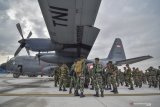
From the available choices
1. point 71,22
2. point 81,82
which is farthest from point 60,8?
point 81,82

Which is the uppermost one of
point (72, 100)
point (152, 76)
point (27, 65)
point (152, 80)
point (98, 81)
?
point (27, 65)

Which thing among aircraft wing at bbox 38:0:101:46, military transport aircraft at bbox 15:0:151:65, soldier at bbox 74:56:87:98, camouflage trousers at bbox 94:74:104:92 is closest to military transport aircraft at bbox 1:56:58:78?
military transport aircraft at bbox 15:0:151:65

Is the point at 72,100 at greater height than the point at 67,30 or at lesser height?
lesser

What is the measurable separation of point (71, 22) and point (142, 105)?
6.89 meters

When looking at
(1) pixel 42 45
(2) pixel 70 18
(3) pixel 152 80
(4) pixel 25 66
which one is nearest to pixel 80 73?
(2) pixel 70 18

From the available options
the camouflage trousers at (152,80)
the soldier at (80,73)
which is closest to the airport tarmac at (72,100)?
the soldier at (80,73)

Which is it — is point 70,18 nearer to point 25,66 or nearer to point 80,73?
point 80,73

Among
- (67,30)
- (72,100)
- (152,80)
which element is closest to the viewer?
(72,100)

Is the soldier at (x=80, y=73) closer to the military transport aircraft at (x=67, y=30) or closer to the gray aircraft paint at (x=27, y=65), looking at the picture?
the military transport aircraft at (x=67, y=30)

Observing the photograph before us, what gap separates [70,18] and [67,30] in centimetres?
148

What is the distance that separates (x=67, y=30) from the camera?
13500mm

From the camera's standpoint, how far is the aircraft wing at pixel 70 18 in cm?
A: 1068

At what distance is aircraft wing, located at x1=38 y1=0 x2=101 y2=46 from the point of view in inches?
420

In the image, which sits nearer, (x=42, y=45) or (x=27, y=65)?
(x=42, y=45)
